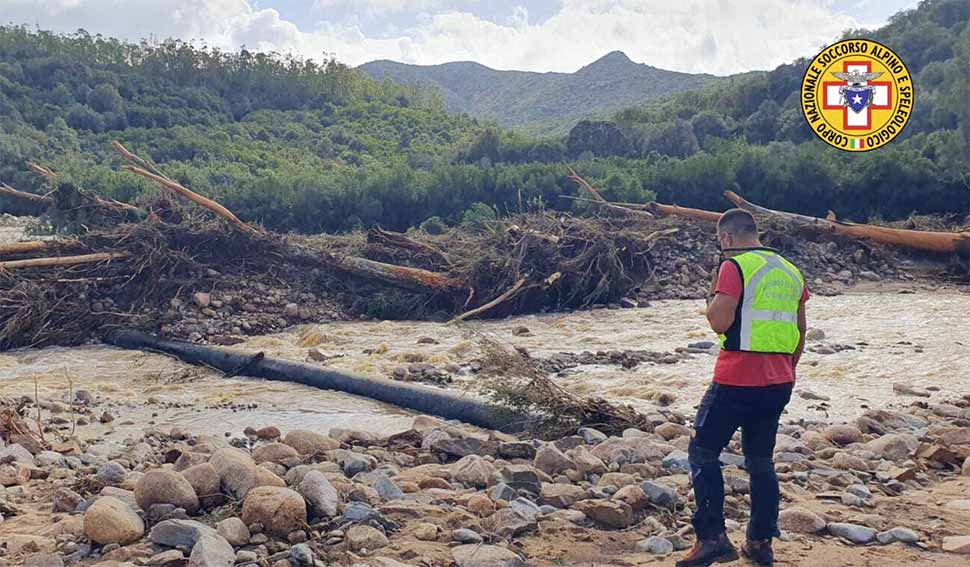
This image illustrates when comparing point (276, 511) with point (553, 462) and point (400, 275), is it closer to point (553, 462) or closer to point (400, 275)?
point (553, 462)

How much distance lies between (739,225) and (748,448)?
890 mm

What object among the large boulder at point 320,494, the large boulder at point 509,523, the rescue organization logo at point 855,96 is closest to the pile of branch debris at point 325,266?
the rescue organization logo at point 855,96

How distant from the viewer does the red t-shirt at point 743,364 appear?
361cm

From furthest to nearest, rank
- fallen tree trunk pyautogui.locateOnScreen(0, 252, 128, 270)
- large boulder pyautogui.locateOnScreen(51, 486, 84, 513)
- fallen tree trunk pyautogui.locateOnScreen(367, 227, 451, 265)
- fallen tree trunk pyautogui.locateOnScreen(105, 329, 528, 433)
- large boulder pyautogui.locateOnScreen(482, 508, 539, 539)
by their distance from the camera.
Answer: fallen tree trunk pyautogui.locateOnScreen(367, 227, 451, 265), fallen tree trunk pyautogui.locateOnScreen(0, 252, 128, 270), fallen tree trunk pyautogui.locateOnScreen(105, 329, 528, 433), large boulder pyautogui.locateOnScreen(51, 486, 84, 513), large boulder pyautogui.locateOnScreen(482, 508, 539, 539)

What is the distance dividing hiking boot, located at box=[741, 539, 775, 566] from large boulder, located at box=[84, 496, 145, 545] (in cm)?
241

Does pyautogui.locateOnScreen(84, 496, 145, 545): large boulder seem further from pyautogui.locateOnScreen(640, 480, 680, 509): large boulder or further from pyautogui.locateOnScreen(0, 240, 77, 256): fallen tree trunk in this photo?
pyautogui.locateOnScreen(0, 240, 77, 256): fallen tree trunk

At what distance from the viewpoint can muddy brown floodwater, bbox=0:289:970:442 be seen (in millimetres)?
7547

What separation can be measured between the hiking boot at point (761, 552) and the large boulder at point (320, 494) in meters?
1.69

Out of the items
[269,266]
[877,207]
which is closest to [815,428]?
[269,266]

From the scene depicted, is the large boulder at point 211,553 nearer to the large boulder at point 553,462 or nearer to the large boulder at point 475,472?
the large boulder at point 475,472

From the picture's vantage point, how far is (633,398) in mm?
7727

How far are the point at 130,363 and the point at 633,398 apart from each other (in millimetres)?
5805

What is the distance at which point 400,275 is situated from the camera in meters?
13.2

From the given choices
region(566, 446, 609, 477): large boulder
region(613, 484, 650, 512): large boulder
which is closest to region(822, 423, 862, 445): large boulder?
region(566, 446, 609, 477): large boulder
